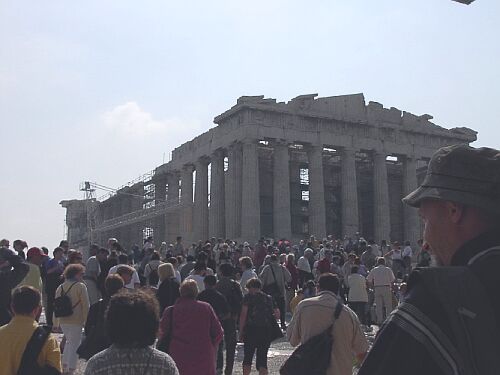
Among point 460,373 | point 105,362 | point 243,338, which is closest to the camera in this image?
point 460,373

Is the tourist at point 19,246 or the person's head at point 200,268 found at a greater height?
the tourist at point 19,246

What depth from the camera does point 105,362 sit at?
13.2 ft

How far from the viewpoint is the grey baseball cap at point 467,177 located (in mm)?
2227

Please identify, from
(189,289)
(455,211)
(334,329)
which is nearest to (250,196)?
(189,289)

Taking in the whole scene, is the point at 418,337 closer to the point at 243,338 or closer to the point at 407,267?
the point at 243,338

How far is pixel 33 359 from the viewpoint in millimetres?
5336

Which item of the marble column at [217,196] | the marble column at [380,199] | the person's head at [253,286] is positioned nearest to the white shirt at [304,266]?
the person's head at [253,286]

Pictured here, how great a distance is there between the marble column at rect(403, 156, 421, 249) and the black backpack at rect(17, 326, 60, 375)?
44.6 metres

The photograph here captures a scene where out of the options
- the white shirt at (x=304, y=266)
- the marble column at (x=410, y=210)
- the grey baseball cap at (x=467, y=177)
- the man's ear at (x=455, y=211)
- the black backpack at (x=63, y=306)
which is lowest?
the black backpack at (x=63, y=306)

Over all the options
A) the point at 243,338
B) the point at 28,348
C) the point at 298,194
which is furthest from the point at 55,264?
the point at 298,194

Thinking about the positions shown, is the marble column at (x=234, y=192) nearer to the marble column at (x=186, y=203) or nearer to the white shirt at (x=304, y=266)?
the marble column at (x=186, y=203)

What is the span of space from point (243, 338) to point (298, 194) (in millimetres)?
42337

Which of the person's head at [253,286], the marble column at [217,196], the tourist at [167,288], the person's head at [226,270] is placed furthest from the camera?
the marble column at [217,196]

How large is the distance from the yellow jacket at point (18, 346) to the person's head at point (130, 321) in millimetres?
1533
